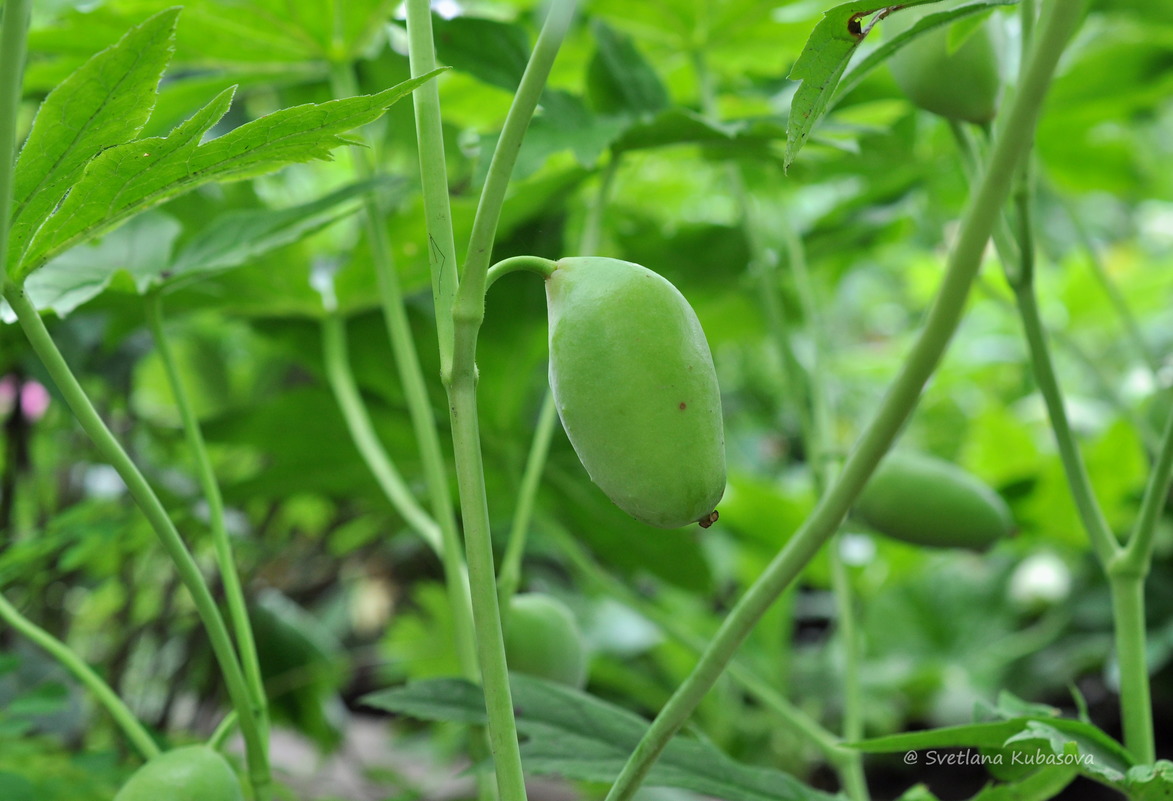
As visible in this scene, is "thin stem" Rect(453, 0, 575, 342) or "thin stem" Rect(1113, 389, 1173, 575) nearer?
"thin stem" Rect(453, 0, 575, 342)

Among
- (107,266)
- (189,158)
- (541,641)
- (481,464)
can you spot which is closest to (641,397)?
(481,464)

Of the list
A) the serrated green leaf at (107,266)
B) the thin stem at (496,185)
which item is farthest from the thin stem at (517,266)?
the serrated green leaf at (107,266)

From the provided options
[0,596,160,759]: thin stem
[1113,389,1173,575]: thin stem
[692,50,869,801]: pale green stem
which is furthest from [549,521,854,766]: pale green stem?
[0,596,160,759]: thin stem

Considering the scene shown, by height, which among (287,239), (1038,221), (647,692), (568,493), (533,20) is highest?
(533,20)

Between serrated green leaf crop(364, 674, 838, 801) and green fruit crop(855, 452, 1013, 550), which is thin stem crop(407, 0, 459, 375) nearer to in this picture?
serrated green leaf crop(364, 674, 838, 801)

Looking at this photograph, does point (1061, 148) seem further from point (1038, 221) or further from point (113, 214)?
point (113, 214)

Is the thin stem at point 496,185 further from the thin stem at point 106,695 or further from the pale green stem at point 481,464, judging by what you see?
the thin stem at point 106,695

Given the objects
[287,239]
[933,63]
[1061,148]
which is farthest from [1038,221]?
[287,239]
